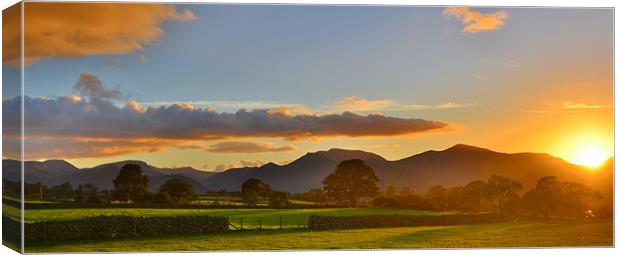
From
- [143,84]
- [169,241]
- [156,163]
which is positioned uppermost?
[143,84]

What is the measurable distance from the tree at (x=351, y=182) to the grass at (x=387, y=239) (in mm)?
570

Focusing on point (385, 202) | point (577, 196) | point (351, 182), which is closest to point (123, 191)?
point (351, 182)

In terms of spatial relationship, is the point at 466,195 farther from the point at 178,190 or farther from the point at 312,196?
the point at 178,190

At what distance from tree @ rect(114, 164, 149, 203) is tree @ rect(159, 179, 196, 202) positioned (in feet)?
0.97

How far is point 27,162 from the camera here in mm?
19125

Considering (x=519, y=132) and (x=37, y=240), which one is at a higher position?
(x=519, y=132)

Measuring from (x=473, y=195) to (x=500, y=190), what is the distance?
0.47 m

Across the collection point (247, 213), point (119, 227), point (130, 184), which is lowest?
point (119, 227)

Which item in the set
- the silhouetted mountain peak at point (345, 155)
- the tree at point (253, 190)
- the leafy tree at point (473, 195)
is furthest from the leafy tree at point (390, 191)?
the tree at point (253, 190)

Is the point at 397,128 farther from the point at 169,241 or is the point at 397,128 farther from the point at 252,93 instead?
the point at 169,241

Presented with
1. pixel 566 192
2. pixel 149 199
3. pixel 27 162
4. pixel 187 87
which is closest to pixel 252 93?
pixel 187 87

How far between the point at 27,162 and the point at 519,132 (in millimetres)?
7832

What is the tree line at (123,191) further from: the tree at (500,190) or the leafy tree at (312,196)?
the tree at (500,190)

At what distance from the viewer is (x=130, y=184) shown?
19.8 meters
